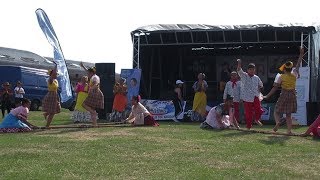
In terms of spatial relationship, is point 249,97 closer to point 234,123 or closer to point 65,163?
point 234,123

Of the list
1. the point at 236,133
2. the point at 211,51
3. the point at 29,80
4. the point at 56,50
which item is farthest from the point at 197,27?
the point at 29,80

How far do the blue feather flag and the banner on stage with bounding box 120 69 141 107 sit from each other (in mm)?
2081

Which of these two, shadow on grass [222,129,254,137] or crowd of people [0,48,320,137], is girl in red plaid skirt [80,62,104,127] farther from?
shadow on grass [222,129,254,137]

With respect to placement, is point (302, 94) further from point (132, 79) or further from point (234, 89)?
point (132, 79)

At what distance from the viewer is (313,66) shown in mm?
17344

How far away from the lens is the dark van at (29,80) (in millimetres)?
29203

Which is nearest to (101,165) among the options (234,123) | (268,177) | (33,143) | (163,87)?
(268,177)

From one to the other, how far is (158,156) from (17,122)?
5.41m

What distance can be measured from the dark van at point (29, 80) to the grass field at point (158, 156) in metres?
18.6

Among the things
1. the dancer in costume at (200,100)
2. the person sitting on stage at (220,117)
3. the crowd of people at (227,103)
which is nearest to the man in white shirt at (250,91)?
the crowd of people at (227,103)

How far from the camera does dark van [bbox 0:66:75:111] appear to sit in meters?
29.2

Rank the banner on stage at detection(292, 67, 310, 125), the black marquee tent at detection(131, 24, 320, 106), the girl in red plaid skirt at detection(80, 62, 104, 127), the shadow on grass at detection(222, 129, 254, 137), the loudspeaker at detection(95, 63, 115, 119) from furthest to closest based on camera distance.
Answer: the loudspeaker at detection(95, 63, 115, 119) → the black marquee tent at detection(131, 24, 320, 106) → the banner on stage at detection(292, 67, 310, 125) → the girl in red plaid skirt at detection(80, 62, 104, 127) → the shadow on grass at detection(222, 129, 254, 137)

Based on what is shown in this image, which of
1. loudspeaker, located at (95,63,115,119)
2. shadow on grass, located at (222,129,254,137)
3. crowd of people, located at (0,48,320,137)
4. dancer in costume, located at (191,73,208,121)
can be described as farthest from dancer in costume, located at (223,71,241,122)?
loudspeaker, located at (95,63,115,119)

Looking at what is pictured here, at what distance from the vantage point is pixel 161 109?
63.4 feet
